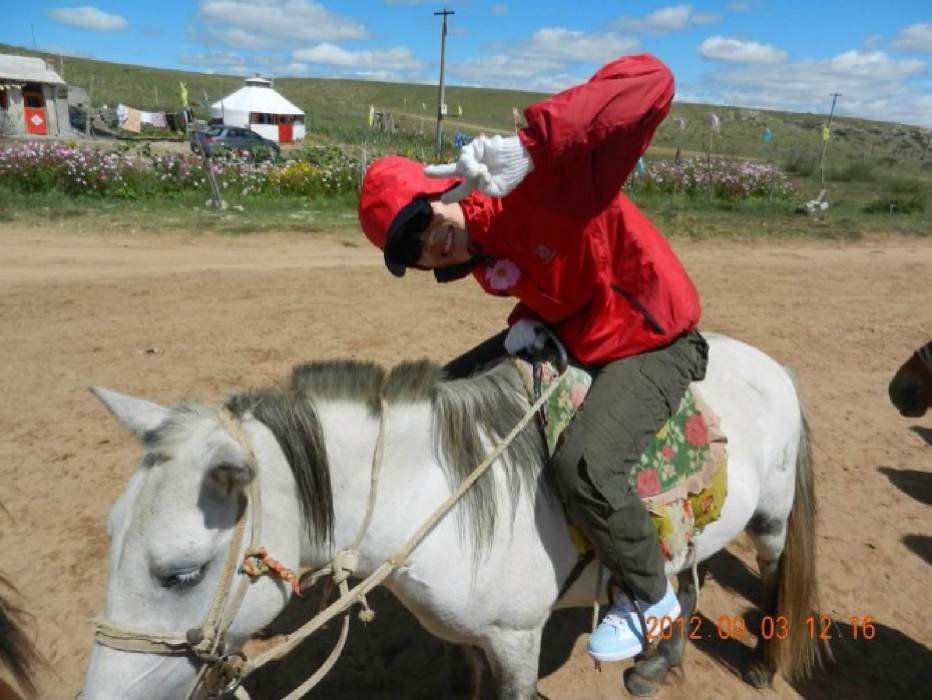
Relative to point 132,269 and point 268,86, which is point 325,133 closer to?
point 268,86

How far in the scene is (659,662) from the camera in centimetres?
291

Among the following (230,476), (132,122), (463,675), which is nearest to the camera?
(230,476)

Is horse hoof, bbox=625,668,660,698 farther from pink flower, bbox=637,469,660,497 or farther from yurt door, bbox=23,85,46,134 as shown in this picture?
yurt door, bbox=23,85,46,134

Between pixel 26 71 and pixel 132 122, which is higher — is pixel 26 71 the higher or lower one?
the higher one

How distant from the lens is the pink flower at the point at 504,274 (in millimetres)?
1982

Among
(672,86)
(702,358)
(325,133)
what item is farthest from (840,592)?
(325,133)

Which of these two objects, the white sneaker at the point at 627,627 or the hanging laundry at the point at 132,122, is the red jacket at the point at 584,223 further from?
the hanging laundry at the point at 132,122

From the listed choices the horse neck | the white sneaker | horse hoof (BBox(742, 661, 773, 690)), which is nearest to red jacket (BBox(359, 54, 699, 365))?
the horse neck

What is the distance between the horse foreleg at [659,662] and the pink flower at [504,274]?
5.92 ft

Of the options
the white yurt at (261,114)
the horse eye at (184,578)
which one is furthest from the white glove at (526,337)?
the white yurt at (261,114)

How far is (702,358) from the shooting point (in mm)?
2309

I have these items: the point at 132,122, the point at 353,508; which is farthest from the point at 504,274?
the point at 132,122

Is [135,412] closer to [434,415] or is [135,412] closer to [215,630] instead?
[215,630]

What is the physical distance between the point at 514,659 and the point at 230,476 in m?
1.19
